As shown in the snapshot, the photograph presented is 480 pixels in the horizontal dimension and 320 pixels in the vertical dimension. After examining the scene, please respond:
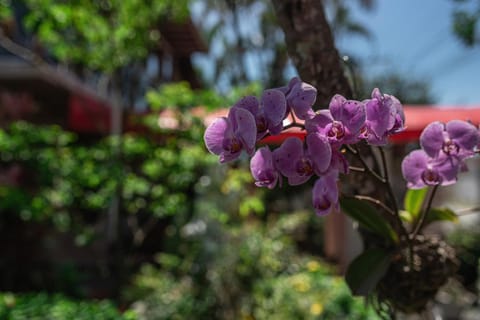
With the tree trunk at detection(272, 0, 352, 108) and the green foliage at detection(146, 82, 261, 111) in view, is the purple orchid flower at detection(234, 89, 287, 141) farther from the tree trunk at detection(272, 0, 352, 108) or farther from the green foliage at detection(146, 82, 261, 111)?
the green foliage at detection(146, 82, 261, 111)

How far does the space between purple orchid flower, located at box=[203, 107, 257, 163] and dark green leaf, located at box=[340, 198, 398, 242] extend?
491 millimetres

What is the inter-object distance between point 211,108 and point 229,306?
6.30 feet

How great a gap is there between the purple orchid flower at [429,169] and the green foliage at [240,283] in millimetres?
2207

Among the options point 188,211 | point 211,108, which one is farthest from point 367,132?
point 188,211

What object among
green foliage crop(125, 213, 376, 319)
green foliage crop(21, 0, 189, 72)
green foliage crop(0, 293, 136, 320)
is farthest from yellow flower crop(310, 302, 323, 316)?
green foliage crop(21, 0, 189, 72)

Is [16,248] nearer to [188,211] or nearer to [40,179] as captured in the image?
[40,179]

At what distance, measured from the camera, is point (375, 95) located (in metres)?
1.03

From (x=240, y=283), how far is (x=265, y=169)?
3254mm

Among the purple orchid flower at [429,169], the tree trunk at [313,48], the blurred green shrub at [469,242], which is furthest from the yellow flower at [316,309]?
the purple orchid flower at [429,169]

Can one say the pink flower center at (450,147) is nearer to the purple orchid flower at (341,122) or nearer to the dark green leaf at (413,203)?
the purple orchid flower at (341,122)

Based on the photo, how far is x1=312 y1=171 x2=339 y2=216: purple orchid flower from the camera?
981 mm

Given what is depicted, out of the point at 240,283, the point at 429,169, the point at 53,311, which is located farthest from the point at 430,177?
the point at 240,283

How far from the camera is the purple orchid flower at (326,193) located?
0.98 m

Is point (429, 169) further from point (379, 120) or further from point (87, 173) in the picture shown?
point (87, 173)
